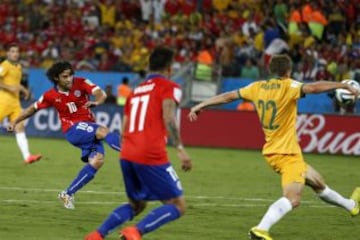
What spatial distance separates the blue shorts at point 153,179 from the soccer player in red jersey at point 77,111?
399 centimetres

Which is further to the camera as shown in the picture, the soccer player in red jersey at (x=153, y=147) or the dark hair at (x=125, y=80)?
the dark hair at (x=125, y=80)

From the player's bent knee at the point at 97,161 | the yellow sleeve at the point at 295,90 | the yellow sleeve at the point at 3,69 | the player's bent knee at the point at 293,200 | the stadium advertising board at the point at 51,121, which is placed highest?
the yellow sleeve at the point at 295,90

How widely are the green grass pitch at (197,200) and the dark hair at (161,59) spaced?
2.21 metres

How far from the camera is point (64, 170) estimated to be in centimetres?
1909

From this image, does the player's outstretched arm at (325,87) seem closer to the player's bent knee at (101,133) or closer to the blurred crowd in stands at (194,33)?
the player's bent knee at (101,133)

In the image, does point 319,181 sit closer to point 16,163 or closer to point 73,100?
Result: point 73,100

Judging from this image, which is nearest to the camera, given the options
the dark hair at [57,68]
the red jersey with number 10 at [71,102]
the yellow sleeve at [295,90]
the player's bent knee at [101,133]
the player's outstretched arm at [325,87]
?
the player's outstretched arm at [325,87]

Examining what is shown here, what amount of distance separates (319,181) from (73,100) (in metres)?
4.07

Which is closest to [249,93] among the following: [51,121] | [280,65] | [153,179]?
[280,65]

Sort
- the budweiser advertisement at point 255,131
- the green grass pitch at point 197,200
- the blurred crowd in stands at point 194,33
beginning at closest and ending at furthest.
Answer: the green grass pitch at point 197,200
the budweiser advertisement at point 255,131
the blurred crowd in stands at point 194,33

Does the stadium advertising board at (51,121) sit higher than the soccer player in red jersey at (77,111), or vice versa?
the soccer player in red jersey at (77,111)

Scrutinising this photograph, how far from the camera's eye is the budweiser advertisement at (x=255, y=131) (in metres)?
24.0

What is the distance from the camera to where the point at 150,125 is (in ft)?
31.3

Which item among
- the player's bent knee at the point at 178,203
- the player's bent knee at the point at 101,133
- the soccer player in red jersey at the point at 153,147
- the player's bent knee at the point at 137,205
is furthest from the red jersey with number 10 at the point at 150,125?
the player's bent knee at the point at 101,133
